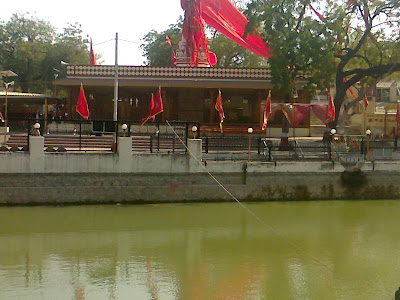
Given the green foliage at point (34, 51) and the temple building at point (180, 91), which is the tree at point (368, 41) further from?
the green foliage at point (34, 51)

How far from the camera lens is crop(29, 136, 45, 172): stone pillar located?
1794cm

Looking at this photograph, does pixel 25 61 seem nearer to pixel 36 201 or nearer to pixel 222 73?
pixel 222 73

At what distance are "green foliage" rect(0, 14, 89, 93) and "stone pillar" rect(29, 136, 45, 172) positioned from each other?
30119 mm

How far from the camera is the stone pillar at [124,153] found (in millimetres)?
18578

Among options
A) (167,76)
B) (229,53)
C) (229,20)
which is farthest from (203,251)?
(229,53)

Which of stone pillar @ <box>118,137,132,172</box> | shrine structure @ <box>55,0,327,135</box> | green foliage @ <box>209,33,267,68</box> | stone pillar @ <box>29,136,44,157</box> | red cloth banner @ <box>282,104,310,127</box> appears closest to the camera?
stone pillar @ <box>29,136,44,157</box>

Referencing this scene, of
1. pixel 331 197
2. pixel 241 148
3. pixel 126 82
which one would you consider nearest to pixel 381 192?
pixel 331 197

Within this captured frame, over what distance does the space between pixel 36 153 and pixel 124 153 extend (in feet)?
8.64

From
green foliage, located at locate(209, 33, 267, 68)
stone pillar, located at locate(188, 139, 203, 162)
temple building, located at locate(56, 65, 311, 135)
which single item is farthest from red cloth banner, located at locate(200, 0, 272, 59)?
stone pillar, located at locate(188, 139, 203, 162)

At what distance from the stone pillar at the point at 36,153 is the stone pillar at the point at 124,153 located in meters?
2.34

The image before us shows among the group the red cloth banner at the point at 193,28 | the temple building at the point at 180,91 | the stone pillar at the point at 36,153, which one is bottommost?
the stone pillar at the point at 36,153

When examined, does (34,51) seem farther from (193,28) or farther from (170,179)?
(170,179)

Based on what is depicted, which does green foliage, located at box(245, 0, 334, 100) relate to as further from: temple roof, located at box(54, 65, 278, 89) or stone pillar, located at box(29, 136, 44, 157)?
stone pillar, located at box(29, 136, 44, 157)

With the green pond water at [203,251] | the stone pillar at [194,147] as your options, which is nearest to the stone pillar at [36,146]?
the green pond water at [203,251]
